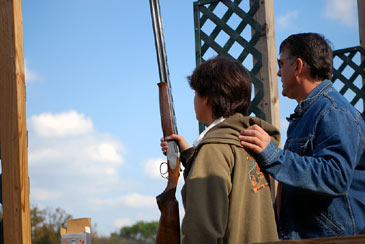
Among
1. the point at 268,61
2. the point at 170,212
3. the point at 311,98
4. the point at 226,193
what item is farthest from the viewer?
the point at 268,61

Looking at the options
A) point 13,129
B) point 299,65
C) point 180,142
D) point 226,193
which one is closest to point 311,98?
point 299,65

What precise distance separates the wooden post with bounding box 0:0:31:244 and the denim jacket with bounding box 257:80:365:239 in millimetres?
1245

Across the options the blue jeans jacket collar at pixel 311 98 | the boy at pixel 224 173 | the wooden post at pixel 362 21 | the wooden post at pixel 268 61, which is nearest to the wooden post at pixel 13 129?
the boy at pixel 224 173

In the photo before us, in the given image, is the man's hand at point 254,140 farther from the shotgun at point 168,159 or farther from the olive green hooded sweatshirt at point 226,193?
the shotgun at point 168,159

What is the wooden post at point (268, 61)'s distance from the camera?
14.6ft

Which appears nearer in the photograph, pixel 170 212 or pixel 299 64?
pixel 170 212

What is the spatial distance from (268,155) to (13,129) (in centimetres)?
132

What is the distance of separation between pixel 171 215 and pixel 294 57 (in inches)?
40.3

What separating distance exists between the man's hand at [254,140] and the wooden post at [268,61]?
2425mm

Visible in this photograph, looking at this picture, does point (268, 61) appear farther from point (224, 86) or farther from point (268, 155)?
point (268, 155)

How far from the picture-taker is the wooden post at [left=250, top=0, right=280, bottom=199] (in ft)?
14.6

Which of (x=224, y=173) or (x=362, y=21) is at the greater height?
(x=362, y=21)

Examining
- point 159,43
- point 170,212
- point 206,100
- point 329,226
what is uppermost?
point 159,43

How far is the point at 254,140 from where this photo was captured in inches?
79.4
